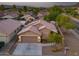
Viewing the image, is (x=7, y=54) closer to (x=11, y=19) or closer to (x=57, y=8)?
(x=11, y=19)

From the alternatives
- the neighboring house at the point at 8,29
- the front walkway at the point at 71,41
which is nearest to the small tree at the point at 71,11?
the front walkway at the point at 71,41

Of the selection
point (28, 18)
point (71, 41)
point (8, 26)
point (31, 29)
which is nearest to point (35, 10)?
point (28, 18)

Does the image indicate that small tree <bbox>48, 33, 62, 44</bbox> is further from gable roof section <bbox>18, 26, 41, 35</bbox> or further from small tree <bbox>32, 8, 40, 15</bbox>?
small tree <bbox>32, 8, 40, 15</bbox>

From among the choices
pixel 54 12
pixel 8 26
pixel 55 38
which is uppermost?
pixel 54 12

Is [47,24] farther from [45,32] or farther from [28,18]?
[28,18]

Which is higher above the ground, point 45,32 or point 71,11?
point 71,11
